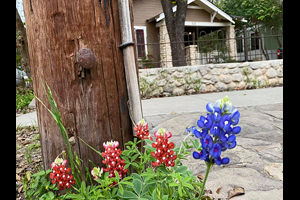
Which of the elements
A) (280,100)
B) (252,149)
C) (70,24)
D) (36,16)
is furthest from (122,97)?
(280,100)

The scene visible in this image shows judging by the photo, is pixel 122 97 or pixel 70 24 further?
pixel 122 97

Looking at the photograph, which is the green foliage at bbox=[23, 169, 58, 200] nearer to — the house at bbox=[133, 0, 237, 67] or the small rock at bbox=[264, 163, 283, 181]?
the small rock at bbox=[264, 163, 283, 181]

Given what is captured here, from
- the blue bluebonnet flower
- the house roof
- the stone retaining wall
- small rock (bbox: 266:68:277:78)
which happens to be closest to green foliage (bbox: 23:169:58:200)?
the blue bluebonnet flower

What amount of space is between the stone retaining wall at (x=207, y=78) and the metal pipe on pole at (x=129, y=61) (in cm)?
516

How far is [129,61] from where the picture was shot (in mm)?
1622

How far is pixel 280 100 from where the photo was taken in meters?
4.95

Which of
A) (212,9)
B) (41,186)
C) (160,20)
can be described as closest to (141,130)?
(41,186)

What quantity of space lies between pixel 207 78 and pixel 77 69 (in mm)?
6231

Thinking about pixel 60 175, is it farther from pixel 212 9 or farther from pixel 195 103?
pixel 212 9

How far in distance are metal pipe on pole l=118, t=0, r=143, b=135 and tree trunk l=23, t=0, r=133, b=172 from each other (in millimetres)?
40

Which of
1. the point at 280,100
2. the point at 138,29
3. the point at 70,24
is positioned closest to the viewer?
the point at 70,24

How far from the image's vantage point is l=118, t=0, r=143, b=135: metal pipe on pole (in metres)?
1.61

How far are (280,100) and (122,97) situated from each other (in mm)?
4392

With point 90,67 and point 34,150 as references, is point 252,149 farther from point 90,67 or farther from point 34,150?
→ point 34,150
